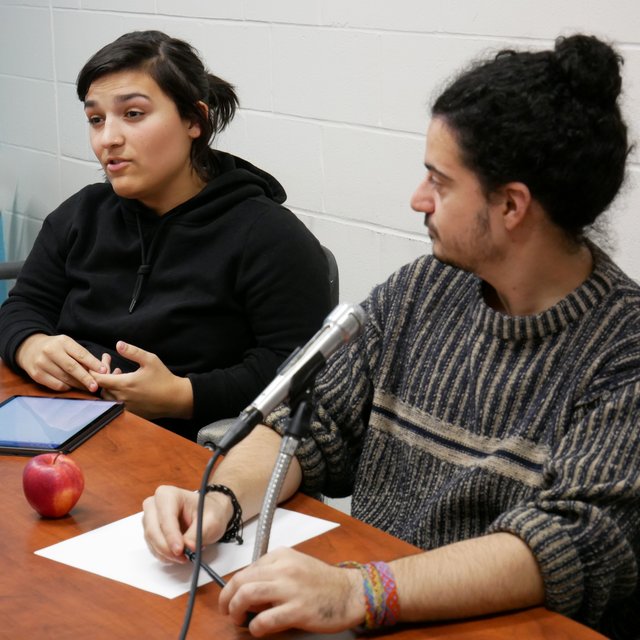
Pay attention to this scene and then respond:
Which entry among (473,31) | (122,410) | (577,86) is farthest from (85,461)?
(473,31)

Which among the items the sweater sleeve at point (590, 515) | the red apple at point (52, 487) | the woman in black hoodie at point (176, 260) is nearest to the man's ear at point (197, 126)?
the woman in black hoodie at point (176, 260)

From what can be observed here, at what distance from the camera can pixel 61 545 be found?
4.33 feet

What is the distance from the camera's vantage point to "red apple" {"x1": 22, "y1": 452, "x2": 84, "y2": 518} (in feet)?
4.50

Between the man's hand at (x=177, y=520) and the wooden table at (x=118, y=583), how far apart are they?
0.19ft

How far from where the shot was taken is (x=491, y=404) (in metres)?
1.46

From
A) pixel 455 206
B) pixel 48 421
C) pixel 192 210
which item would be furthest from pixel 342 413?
pixel 192 210

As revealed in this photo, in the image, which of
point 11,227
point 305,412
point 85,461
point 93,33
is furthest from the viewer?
point 11,227

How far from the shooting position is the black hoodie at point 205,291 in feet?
6.64

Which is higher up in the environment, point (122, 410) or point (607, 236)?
point (607, 236)

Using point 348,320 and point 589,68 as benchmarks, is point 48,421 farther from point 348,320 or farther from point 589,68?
point 589,68

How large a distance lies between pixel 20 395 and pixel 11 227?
2456mm

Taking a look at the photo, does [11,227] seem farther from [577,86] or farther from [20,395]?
[577,86]

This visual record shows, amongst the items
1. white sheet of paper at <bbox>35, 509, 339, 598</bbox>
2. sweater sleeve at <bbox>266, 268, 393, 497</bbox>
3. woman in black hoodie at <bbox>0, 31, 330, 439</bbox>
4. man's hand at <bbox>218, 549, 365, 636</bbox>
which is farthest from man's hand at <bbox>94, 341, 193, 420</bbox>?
man's hand at <bbox>218, 549, 365, 636</bbox>

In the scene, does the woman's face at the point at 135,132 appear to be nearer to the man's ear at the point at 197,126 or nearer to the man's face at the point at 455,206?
the man's ear at the point at 197,126
